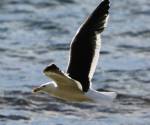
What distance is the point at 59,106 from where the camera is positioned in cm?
1293

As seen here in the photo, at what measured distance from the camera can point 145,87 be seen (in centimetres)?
1397

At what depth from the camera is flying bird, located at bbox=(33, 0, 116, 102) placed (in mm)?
9750

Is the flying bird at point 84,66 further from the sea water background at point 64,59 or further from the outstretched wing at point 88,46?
the sea water background at point 64,59

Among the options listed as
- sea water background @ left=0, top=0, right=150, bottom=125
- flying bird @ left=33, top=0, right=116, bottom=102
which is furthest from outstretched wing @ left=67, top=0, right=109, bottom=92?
sea water background @ left=0, top=0, right=150, bottom=125

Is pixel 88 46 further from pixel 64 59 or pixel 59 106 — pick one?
pixel 64 59

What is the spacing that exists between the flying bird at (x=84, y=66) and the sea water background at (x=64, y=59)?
213cm

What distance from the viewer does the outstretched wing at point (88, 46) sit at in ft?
32.7

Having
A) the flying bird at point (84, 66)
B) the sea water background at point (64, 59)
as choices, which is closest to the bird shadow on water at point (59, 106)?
the sea water background at point (64, 59)

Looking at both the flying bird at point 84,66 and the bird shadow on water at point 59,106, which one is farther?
the bird shadow on water at point 59,106

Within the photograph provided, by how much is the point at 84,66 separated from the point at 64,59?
5.29m

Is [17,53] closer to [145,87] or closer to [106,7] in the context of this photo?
[145,87]

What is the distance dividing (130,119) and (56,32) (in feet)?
17.5

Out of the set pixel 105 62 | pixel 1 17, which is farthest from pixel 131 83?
pixel 1 17

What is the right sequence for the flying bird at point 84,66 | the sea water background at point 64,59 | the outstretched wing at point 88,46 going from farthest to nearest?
the sea water background at point 64,59, the outstretched wing at point 88,46, the flying bird at point 84,66
